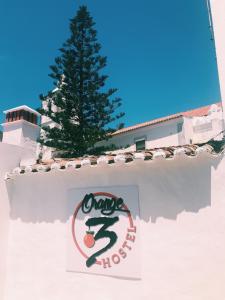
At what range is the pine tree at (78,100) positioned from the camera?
14.4 m

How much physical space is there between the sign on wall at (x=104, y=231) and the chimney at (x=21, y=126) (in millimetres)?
2397

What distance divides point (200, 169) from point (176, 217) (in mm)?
629

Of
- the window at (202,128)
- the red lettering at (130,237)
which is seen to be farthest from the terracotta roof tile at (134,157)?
the window at (202,128)

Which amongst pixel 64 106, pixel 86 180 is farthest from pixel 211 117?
pixel 86 180

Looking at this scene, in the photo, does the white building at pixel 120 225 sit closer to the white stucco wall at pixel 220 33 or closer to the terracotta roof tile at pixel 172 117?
the white stucco wall at pixel 220 33

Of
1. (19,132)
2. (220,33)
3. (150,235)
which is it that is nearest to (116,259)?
(150,235)

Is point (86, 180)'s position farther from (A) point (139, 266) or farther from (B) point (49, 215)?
(A) point (139, 266)

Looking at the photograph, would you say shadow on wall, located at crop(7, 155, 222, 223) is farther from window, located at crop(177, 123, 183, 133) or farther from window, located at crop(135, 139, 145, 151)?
window, located at crop(135, 139, 145, 151)

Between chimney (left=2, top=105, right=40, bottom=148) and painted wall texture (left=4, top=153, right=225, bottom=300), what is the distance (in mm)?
1702

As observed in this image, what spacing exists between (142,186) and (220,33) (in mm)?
2146

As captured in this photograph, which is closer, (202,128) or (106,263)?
(106,263)

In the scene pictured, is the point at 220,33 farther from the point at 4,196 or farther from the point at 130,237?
the point at 4,196

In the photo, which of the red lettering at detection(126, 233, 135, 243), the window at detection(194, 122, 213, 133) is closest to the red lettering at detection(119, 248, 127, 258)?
the red lettering at detection(126, 233, 135, 243)

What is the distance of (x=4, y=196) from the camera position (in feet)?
14.3
